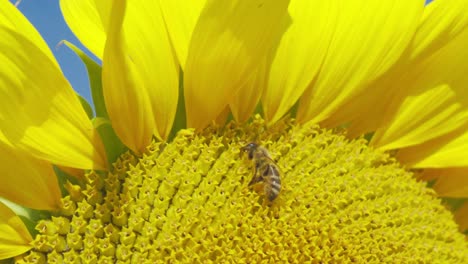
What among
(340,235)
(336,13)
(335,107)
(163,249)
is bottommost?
(163,249)

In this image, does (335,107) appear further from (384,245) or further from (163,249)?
(163,249)

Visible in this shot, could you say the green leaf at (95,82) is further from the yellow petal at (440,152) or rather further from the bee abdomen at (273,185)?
the yellow petal at (440,152)

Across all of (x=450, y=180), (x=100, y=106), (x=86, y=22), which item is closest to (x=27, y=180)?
(x=100, y=106)

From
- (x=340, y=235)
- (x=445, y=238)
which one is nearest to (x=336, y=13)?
(x=340, y=235)

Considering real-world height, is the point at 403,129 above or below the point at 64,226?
above

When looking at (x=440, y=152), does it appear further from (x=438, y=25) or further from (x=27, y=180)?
(x=27, y=180)
